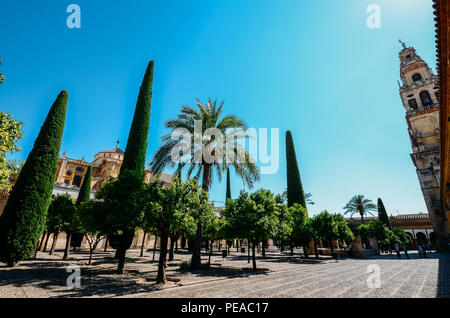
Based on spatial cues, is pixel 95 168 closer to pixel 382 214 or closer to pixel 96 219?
pixel 96 219

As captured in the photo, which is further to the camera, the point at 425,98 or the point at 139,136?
the point at 425,98

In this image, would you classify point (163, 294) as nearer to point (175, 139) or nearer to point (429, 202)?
point (175, 139)

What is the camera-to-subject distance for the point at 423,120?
39.4 meters

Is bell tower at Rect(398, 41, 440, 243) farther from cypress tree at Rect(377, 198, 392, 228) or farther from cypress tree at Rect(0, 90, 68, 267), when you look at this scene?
cypress tree at Rect(0, 90, 68, 267)

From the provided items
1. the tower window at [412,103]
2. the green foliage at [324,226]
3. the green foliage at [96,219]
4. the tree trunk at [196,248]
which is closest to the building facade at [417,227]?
the tower window at [412,103]

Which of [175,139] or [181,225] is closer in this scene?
[181,225]

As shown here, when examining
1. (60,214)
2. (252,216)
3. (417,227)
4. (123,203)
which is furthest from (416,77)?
(60,214)

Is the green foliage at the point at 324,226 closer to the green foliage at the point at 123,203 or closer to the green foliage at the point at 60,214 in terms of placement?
the green foliage at the point at 123,203

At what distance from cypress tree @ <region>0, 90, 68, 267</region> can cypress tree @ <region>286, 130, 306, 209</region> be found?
2840 cm

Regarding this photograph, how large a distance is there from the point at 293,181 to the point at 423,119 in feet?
99.6

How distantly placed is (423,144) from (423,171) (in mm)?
5591

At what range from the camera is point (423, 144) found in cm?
3816
